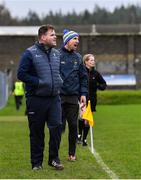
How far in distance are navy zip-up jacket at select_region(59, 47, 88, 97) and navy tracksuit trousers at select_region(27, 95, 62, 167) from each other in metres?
1.11

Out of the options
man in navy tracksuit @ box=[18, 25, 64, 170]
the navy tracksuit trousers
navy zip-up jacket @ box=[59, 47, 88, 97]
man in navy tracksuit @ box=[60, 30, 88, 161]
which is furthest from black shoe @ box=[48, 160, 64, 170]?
navy zip-up jacket @ box=[59, 47, 88, 97]

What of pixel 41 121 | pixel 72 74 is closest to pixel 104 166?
pixel 41 121

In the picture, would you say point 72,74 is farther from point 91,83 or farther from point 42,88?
point 91,83

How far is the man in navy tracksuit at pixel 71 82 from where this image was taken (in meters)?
10.8

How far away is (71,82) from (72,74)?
0.14 meters

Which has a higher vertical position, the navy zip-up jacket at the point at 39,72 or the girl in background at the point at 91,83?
the navy zip-up jacket at the point at 39,72

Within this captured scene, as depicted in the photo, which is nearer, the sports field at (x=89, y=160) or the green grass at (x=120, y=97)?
the sports field at (x=89, y=160)

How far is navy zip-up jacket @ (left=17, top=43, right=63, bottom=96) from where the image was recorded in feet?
31.0

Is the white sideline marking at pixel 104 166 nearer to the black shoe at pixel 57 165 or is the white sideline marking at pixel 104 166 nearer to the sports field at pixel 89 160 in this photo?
the sports field at pixel 89 160

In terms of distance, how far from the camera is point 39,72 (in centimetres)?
948

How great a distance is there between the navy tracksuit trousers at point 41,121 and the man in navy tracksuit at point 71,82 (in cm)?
109

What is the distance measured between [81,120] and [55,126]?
14.1 ft

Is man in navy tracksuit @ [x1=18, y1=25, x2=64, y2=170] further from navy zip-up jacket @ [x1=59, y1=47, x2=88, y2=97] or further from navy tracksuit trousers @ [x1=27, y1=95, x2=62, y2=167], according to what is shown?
navy zip-up jacket @ [x1=59, y1=47, x2=88, y2=97]

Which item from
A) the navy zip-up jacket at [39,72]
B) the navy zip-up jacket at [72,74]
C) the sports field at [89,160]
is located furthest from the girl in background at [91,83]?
the navy zip-up jacket at [39,72]
